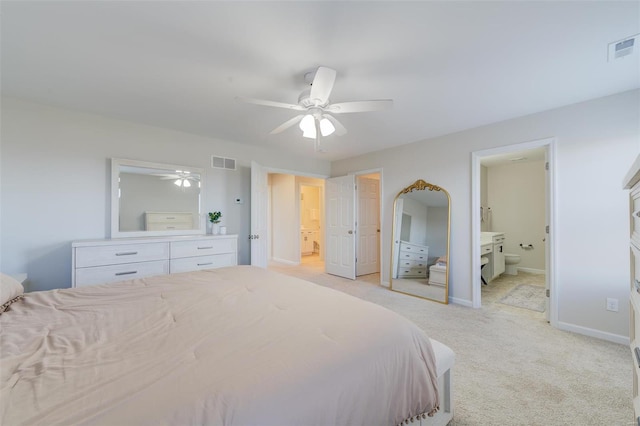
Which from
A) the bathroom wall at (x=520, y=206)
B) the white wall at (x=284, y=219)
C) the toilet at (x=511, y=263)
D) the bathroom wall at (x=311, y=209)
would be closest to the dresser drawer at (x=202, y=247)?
the white wall at (x=284, y=219)

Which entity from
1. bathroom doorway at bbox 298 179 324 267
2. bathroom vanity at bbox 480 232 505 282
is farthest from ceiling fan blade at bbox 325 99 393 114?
bathroom doorway at bbox 298 179 324 267

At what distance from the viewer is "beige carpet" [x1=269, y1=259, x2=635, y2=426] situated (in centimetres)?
155

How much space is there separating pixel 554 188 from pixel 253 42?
131 inches

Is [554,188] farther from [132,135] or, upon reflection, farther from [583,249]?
[132,135]

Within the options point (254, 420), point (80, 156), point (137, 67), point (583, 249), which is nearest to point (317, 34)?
point (137, 67)

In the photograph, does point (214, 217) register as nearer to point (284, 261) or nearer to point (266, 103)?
point (266, 103)

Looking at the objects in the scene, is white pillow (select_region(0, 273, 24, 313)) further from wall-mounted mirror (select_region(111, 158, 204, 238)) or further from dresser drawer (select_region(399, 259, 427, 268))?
dresser drawer (select_region(399, 259, 427, 268))

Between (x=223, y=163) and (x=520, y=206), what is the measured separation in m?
→ 6.12

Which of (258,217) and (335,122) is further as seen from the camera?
(258,217)

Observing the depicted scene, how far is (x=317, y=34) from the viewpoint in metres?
1.64

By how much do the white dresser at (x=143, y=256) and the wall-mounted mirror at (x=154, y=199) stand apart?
0.44 metres

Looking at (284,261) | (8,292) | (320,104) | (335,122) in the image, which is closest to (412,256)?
(335,122)

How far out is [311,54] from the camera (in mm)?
1827

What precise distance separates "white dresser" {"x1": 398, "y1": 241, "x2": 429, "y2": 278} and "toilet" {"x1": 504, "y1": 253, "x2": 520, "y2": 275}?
8.09ft
